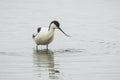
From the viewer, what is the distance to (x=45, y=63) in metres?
17.0

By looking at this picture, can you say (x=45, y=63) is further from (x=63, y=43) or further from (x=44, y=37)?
(x=63, y=43)

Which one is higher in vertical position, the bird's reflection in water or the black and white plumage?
the black and white plumage

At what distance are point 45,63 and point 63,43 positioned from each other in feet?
14.0

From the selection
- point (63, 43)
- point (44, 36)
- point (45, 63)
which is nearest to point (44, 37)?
point (44, 36)

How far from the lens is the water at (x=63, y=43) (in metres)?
15.4

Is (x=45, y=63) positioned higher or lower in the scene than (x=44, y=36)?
lower

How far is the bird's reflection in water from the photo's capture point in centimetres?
1497

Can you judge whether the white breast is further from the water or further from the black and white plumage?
the water

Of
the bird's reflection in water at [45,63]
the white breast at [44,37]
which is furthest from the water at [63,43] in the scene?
the white breast at [44,37]

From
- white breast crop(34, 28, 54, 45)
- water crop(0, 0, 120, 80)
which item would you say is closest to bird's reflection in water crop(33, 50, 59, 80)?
water crop(0, 0, 120, 80)

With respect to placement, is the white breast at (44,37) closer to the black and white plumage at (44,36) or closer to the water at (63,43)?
the black and white plumage at (44,36)

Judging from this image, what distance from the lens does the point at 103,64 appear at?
16.6 m

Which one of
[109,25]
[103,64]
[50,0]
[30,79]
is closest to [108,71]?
[103,64]

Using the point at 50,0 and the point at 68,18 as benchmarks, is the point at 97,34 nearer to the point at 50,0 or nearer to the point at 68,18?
the point at 68,18
